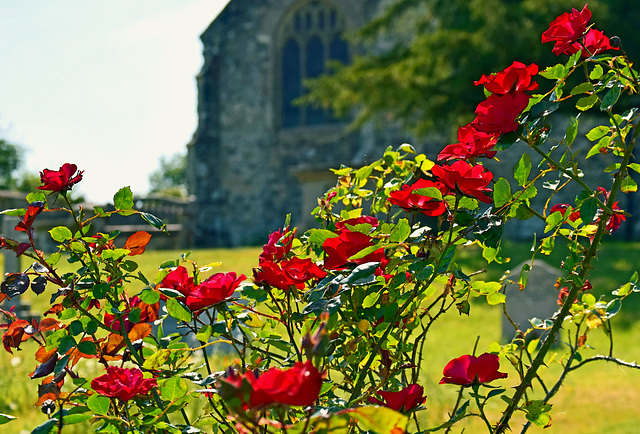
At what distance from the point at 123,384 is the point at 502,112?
854 millimetres

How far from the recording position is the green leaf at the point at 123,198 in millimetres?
1221

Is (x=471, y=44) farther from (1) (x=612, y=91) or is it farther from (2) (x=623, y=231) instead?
(1) (x=612, y=91)

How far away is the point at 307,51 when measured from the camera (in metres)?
17.2

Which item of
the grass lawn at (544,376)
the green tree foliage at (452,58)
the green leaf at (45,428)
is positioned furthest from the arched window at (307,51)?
the green leaf at (45,428)

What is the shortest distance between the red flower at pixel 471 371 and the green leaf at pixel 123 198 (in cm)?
67

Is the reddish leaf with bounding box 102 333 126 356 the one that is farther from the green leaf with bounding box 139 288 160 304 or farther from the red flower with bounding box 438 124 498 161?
the red flower with bounding box 438 124 498 161

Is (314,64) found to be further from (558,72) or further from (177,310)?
(177,310)

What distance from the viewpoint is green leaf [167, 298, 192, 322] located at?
1.17 meters

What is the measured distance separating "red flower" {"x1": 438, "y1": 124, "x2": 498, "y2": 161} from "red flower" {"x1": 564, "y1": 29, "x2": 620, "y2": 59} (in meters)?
0.27

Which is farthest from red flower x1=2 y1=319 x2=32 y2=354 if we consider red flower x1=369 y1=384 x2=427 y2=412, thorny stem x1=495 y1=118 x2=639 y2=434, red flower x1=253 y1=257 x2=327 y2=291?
thorny stem x1=495 y1=118 x2=639 y2=434

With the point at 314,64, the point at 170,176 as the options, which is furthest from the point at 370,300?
the point at 170,176

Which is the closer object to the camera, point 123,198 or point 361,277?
point 361,277

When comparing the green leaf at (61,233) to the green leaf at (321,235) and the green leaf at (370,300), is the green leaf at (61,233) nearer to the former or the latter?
the green leaf at (321,235)

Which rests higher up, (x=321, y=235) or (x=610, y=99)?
(x=610, y=99)
